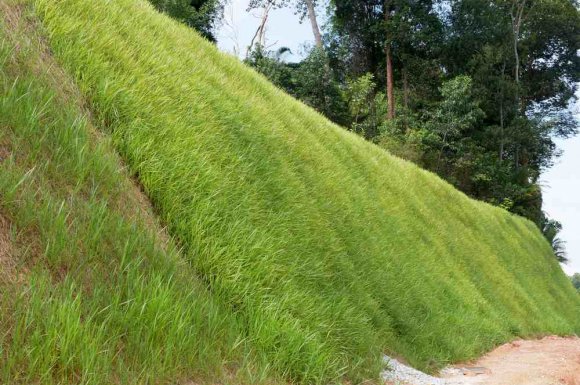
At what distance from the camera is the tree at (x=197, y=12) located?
75.8 ft

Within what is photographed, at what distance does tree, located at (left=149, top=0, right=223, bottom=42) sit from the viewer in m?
23.1

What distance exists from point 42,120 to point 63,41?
114 cm

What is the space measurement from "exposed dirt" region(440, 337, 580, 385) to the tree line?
15931mm

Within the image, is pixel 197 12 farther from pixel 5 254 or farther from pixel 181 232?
pixel 5 254

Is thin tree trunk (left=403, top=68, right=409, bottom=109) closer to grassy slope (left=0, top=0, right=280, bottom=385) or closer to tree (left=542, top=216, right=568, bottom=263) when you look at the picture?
tree (left=542, top=216, right=568, bottom=263)

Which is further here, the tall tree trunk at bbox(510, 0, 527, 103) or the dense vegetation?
the tall tree trunk at bbox(510, 0, 527, 103)

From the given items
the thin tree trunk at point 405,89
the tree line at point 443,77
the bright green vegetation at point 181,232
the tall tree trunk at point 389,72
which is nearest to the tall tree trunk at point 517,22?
the tree line at point 443,77

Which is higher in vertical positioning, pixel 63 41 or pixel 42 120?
pixel 63 41

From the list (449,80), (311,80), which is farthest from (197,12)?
(449,80)

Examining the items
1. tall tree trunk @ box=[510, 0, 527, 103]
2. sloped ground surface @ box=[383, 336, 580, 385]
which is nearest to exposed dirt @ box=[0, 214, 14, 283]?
sloped ground surface @ box=[383, 336, 580, 385]

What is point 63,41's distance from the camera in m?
3.66

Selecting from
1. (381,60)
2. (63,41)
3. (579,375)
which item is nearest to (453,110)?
(381,60)

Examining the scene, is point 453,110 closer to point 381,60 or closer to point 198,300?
point 381,60

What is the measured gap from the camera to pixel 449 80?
28.5 meters
